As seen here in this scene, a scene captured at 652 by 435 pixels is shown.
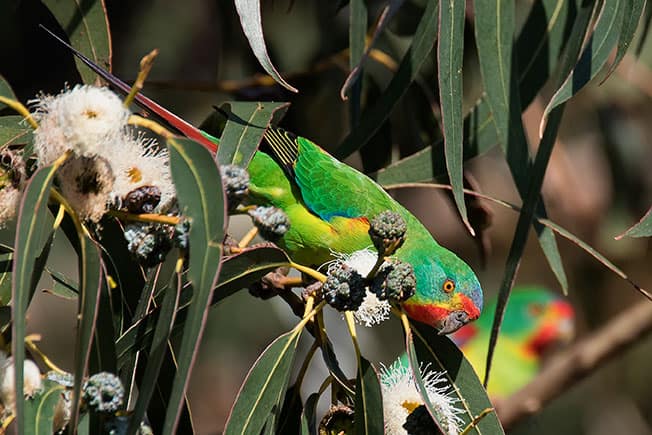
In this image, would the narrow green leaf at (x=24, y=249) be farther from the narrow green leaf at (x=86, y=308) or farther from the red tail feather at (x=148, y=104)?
the red tail feather at (x=148, y=104)

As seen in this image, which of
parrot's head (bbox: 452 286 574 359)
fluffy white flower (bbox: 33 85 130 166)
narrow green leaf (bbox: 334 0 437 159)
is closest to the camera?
fluffy white flower (bbox: 33 85 130 166)

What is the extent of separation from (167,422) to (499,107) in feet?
3.54

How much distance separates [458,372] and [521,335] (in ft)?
12.0

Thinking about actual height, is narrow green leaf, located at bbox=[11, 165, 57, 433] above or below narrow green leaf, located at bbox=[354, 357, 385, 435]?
above

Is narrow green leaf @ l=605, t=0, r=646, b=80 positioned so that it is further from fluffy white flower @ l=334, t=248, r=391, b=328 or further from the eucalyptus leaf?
fluffy white flower @ l=334, t=248, r=391, b=328

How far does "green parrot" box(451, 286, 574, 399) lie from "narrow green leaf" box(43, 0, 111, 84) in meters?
3.33

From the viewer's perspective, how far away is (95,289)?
1279 millimetres

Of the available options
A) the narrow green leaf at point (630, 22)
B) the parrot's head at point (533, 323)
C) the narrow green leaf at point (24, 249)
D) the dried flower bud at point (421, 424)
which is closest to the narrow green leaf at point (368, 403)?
the dried flower bud at point (421, 424)

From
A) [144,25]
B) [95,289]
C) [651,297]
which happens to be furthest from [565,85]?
[144,25]

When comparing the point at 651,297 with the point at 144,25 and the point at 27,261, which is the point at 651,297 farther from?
the point at 144,25

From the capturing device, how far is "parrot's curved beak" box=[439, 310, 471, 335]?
6.32 ft

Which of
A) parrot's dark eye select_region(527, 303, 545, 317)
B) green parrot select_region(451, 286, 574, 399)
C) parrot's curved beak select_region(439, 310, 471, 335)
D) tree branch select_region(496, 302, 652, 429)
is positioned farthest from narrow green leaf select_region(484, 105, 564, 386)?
parrot's dark eye select_region(527, 303, 545, 317)

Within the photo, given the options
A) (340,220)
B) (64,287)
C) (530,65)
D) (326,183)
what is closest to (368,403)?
(64,287)

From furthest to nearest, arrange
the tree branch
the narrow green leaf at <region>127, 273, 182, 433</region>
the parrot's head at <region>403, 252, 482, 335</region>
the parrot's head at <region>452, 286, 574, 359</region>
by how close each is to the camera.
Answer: the parrot's head at <region>452, 286, 574, 359</region>
the tree branch
the parrot's head at <region>403, 252, 482, 335</region>
the narrow green leaf at <region>127, 273, 182, 433</region>
